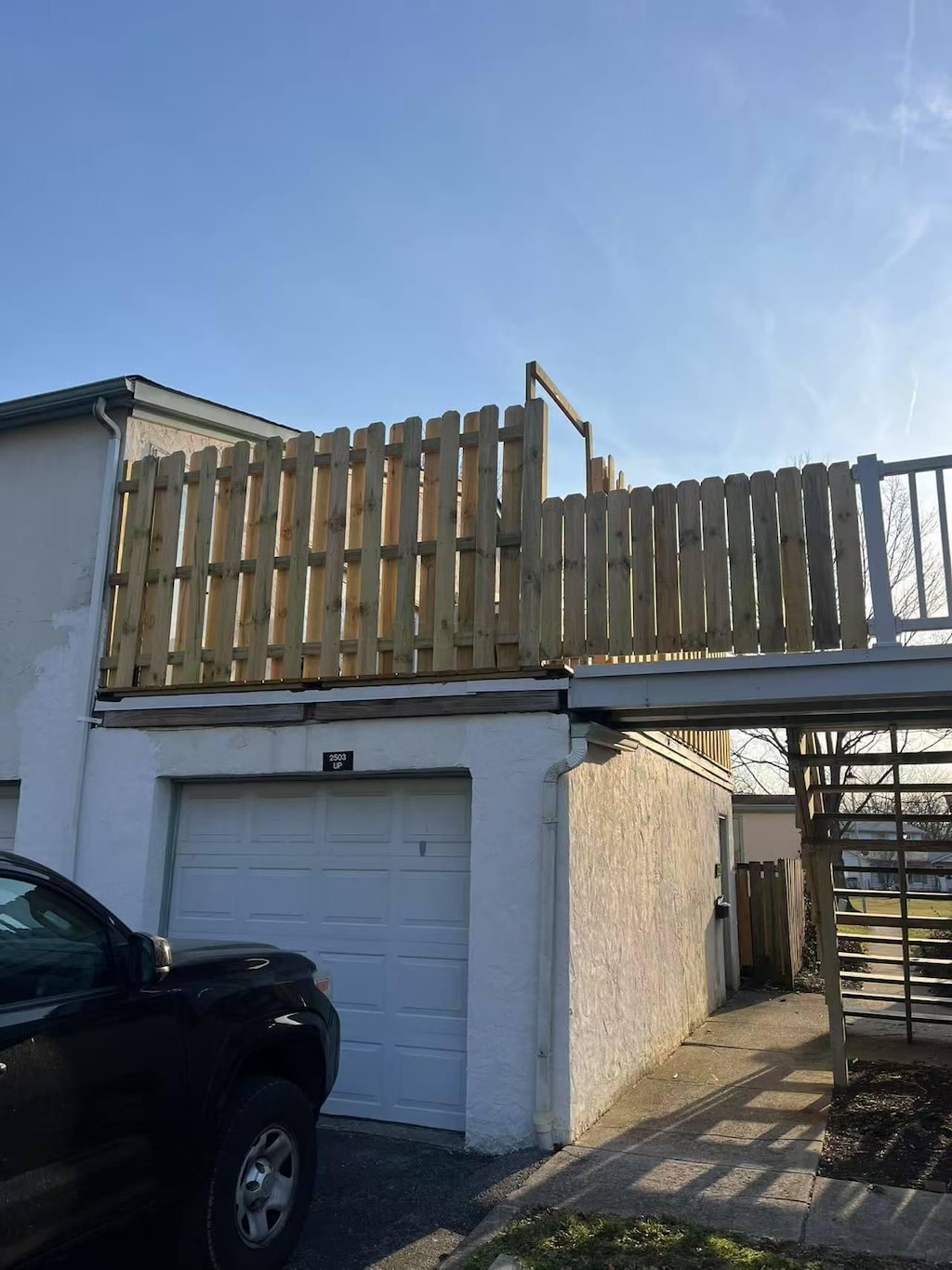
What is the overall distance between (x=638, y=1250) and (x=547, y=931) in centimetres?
186

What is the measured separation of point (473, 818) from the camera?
6191mm

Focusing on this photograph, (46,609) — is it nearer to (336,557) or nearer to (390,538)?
(336,557)

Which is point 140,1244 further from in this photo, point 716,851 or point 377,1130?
point 716,851

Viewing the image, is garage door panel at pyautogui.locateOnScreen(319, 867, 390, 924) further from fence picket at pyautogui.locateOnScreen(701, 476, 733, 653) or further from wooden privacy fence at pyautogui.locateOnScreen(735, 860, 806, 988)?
wooden privacy fence at pyautogui.locateOnScreen(735, 860, 806, 988)

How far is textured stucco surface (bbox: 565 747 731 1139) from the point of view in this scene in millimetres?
6133

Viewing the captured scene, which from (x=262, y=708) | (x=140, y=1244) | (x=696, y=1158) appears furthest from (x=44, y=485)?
(x=696, y=1158)

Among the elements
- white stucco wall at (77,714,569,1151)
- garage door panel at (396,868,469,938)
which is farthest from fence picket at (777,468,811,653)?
garage door panel at (396,868,469,938)

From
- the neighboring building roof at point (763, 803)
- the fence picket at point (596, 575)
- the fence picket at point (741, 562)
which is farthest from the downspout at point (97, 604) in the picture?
the neighboring building roof at point (763, 803)

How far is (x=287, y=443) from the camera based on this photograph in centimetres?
763

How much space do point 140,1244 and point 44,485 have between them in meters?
6.55

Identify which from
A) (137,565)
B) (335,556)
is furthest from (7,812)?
(335,556)

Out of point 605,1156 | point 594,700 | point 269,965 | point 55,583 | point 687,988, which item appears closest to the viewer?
point 269,965

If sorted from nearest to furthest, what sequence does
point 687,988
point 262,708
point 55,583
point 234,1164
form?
point 234,1164 → point 262,708 → point 55,583 → point 687,988

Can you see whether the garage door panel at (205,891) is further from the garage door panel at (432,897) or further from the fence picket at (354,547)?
the fence picket at (354,547)
